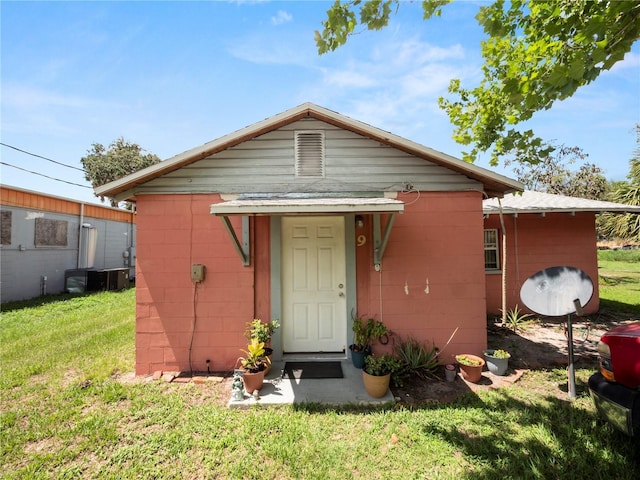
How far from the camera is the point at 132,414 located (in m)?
3.67

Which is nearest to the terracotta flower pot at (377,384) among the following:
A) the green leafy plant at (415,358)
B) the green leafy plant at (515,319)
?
the green leafy plant at (415,358)

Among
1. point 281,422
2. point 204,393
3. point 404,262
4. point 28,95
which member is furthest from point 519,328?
point 28,95

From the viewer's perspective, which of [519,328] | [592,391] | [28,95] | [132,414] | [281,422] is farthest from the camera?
[28,95]

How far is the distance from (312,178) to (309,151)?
491mm

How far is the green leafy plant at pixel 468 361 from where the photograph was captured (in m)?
4.42

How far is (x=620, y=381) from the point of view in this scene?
2633mm

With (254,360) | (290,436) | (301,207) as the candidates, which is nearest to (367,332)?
(254,360)

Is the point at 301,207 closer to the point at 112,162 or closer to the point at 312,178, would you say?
the point at 312,178

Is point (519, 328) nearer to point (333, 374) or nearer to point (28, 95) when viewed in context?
point (333, 374)

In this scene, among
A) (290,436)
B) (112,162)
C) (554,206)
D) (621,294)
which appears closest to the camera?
(290,436)

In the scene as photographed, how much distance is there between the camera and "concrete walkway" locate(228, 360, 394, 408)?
387 centimetres

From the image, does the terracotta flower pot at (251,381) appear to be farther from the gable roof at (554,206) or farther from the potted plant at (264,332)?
the gable roof at (554,206)

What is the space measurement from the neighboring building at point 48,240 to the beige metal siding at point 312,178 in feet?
32.2

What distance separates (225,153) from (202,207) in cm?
103
